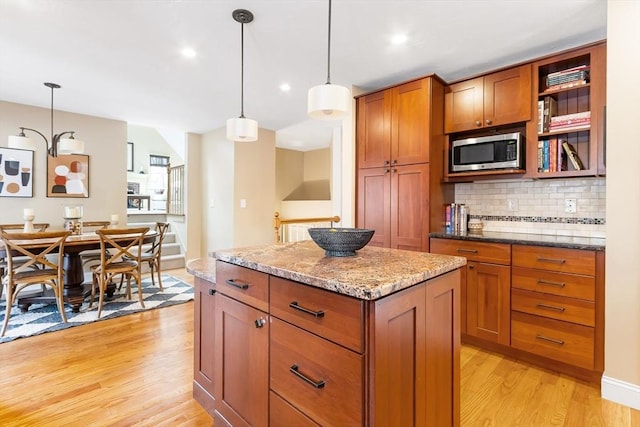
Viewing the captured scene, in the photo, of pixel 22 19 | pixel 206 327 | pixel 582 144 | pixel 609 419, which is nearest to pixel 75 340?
pixel 206 327

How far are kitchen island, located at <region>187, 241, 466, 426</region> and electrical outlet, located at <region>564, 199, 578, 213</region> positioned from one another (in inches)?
73.3

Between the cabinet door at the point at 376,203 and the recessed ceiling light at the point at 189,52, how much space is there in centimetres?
183

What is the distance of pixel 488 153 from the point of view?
8.89ft

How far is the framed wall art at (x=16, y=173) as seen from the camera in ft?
13.0

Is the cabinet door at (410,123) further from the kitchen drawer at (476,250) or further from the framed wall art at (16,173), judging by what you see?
the framed wall art at (16,173)

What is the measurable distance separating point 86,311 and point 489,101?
14.6 feet

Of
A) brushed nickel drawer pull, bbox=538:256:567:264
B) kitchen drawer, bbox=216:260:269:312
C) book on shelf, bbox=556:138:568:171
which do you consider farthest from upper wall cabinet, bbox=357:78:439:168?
kitchen drawer, bbox=216:260:269:312

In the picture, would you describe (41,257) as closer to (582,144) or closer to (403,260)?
(403,260)

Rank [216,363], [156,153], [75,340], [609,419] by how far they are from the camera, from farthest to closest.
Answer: [156,153] → [75,340] → [609,419] → [216,363]

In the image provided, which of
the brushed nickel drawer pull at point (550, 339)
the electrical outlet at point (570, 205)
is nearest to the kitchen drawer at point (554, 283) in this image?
the brushed nickel drawer pull at point (550, 339)

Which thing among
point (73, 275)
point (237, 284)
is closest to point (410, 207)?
point (237, 284)

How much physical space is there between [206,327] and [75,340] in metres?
1.78

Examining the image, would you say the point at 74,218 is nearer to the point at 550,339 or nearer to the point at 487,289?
the point at 487,289

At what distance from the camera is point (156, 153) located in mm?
8680
